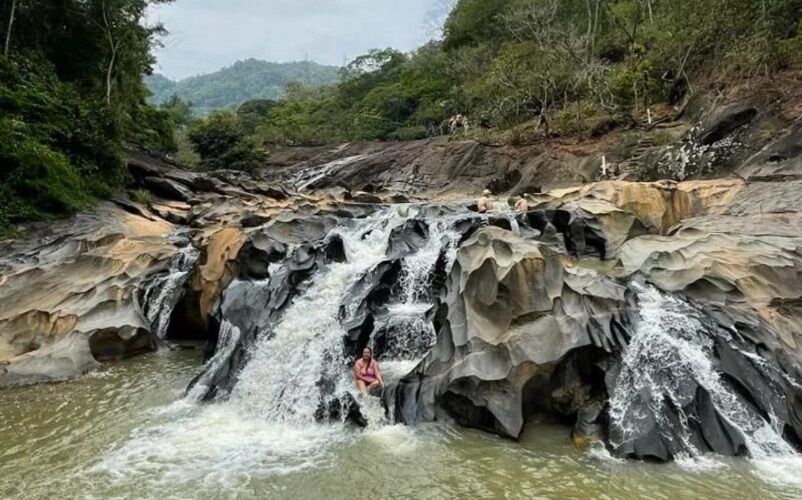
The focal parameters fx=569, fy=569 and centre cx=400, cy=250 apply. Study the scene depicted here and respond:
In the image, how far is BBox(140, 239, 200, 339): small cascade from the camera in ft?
45.6

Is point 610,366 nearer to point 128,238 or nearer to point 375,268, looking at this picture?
point 375,268

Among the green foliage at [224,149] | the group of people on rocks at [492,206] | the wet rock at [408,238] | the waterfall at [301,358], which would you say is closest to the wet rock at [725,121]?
the group of people on rocks at [492,206]

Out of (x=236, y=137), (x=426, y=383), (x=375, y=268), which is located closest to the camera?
(x=426, y=383)

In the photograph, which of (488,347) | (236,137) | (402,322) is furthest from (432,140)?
(488,347)

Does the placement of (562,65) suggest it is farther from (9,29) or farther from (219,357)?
(9,29)

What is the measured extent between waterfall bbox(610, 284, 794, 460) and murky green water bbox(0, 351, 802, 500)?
41 cm

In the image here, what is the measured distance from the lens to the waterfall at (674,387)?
7.40m

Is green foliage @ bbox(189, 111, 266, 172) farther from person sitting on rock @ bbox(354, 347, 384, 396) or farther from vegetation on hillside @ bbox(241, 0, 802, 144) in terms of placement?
person sitting on rock @ bbox(354, 347, 384, 396)

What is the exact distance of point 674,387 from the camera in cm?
796

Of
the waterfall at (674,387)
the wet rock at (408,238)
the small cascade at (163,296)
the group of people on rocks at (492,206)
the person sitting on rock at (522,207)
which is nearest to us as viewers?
the waterfall at (674,387)

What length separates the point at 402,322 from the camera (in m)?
11.0

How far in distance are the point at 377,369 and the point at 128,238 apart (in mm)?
10976

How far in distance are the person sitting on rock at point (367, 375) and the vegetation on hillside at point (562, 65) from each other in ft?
55.7

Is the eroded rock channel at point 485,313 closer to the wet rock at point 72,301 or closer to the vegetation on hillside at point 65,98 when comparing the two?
the wet rock at point 72,301
